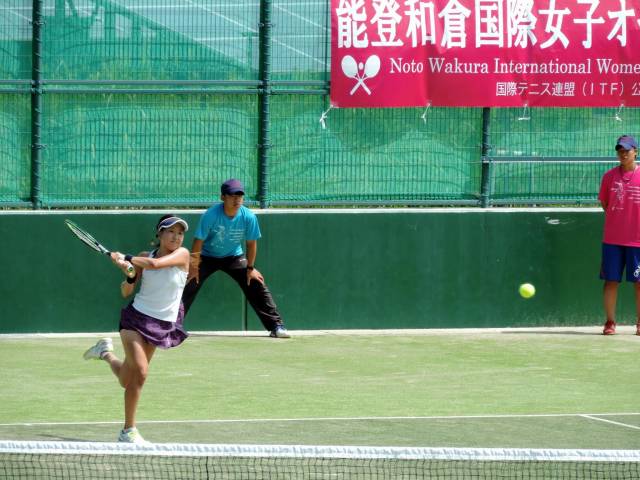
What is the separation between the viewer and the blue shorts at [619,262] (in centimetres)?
1284

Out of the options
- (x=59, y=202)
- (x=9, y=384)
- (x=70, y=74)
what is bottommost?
(x=9, y=384)

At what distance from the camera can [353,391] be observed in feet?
32.2

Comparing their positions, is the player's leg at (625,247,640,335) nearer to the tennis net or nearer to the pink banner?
the pink banner

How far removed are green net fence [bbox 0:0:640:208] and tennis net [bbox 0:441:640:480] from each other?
19.8 ft

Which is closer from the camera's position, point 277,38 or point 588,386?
point 588,386

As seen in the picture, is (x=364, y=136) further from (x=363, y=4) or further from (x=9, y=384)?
(x=9, y=384)

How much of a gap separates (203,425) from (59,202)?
5268 millimetres

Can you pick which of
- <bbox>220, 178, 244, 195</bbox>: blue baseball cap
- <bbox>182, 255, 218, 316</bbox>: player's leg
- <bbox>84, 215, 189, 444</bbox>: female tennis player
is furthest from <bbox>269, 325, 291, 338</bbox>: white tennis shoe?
<bbox>84, 215, 189, 444</bbox>: female tennis player

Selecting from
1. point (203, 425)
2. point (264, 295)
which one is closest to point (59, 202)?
point (264, 295)

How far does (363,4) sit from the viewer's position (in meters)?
13.2

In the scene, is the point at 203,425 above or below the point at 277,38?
below

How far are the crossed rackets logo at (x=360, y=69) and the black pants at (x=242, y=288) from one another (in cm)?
215

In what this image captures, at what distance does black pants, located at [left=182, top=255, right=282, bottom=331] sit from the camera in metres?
12.3

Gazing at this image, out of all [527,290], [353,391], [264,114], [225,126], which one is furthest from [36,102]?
[527,290]
